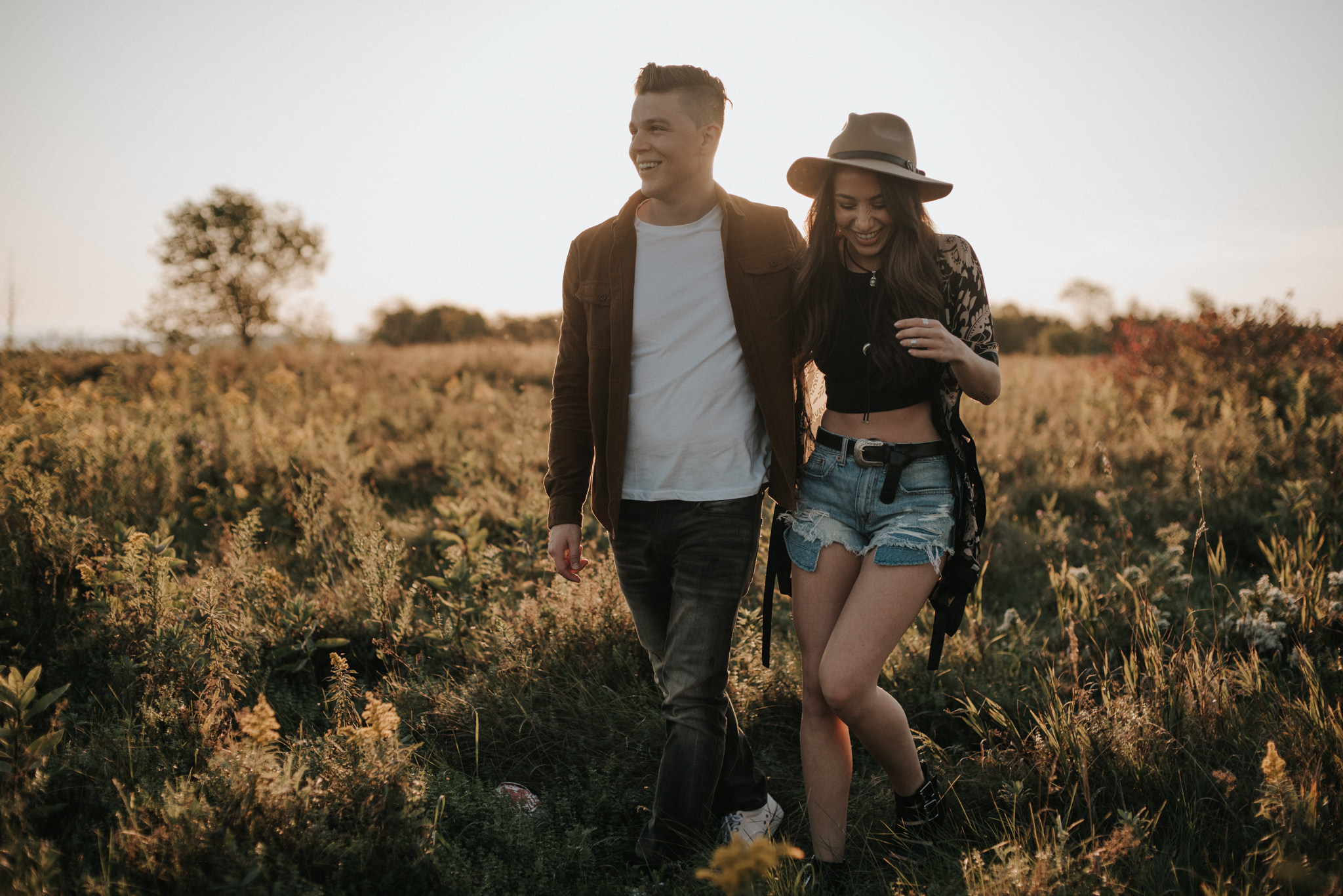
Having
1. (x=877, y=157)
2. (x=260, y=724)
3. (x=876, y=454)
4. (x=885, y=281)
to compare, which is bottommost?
(x=260, y=724)

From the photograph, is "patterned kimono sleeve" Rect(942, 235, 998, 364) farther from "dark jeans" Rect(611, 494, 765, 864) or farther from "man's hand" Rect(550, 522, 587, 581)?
"man's hand" Rect(550, 522, 587, 581)

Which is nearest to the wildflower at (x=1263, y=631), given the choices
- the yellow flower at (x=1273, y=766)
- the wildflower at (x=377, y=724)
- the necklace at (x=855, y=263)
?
the yellow flower at (x=1273, y=766)

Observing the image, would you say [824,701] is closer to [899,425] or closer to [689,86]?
[899,425]

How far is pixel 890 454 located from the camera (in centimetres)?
249

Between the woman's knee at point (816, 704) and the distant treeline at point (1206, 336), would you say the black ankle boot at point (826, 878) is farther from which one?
the distant treeline at point (1206, 336)

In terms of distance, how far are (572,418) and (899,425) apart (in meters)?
1.22

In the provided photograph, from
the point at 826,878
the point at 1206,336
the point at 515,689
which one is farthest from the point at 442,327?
the point at 826,878

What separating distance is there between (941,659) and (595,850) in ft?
6.42

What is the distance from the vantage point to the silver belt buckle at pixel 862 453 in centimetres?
251

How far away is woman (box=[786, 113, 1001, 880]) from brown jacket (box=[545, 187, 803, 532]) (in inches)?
4.7

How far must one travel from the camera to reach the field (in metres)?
2.17

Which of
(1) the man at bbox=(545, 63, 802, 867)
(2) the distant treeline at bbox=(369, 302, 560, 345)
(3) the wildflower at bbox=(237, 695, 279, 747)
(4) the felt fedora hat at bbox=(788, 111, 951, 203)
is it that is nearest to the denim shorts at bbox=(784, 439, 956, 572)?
(1) the man at bbox=(545, 63, 802, 867)

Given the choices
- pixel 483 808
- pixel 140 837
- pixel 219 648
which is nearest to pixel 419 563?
pixel 219 648

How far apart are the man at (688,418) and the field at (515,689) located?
43cm
